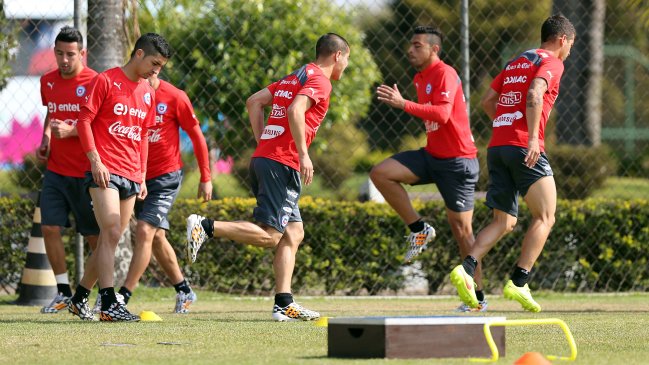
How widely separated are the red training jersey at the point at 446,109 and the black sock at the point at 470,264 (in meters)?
1.11

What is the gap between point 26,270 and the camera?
33.0ft

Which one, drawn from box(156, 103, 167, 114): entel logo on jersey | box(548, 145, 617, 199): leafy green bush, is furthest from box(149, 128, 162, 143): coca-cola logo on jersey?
box(548, 145, 617, 199): leafy green bush

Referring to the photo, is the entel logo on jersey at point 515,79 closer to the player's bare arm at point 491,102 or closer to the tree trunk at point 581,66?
the player's bare arm at point 491,102

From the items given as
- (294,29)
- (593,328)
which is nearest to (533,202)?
(593,328)

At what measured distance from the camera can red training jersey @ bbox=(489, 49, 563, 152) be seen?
8.35 m

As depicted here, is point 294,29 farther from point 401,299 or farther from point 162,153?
point 162,153

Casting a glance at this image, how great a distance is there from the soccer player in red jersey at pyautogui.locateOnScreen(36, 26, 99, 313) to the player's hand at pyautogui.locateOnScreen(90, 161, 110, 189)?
102 cm

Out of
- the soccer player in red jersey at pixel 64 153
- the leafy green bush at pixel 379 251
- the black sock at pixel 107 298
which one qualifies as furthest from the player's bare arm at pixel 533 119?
the soccer player in red jersey at pixel 64 153

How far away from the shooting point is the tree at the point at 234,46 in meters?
13.8

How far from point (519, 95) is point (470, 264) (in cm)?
131

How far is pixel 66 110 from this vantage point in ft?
29.2

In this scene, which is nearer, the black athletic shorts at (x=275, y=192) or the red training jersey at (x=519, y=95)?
the black athletic shorts at (x=275, y=192)

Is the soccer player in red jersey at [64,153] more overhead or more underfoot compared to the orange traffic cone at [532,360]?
more underfoot

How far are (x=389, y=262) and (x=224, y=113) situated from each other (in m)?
3.24
